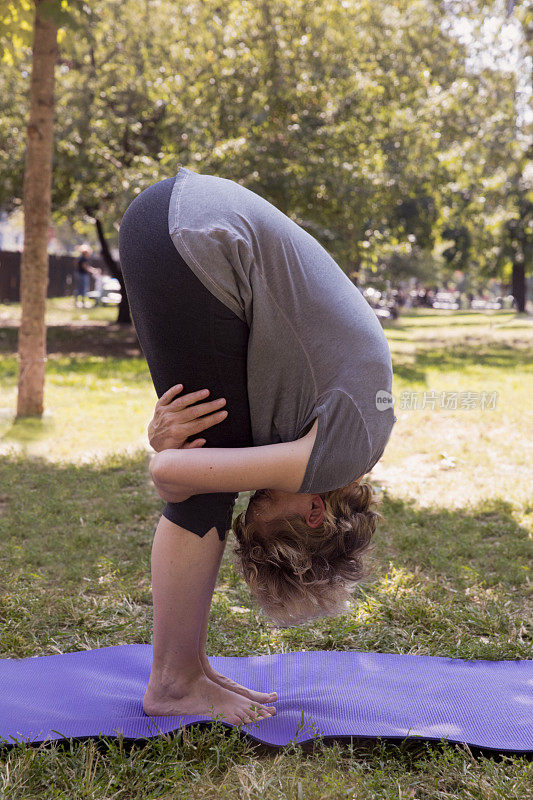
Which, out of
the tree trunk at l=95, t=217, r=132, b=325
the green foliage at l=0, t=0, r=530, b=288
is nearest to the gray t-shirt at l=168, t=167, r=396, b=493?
the green foliage at l=0, t=0, r=530, b=288

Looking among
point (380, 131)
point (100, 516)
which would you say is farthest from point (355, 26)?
point (100, 516)

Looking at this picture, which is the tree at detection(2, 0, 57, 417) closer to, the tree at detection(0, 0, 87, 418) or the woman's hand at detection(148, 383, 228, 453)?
the tree at detection(0, 0, 87, 418)

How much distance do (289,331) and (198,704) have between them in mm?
1120

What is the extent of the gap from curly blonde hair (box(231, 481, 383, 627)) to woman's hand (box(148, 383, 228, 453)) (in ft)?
1.04

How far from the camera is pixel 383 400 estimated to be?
206cm

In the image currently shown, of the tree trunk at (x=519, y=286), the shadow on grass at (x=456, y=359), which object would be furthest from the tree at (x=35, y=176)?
the tree trunk at (x=519, y=286)

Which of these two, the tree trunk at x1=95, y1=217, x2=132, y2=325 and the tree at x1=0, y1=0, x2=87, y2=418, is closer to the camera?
the tree at x1=0, y1=0, x2=87, y2=418

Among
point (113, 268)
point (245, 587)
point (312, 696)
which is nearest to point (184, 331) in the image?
point (312, 696)

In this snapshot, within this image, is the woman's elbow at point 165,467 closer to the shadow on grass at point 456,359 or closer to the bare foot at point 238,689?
the bare foot at point 238,689

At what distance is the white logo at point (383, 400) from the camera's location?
6.70 ft

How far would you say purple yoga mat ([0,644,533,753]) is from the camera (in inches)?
85.5

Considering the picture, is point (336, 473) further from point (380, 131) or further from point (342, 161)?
point (380, 131)

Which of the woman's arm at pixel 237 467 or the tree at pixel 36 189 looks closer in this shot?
the woman's arm at pixel 237 467

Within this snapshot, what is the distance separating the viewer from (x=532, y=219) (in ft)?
53.9
